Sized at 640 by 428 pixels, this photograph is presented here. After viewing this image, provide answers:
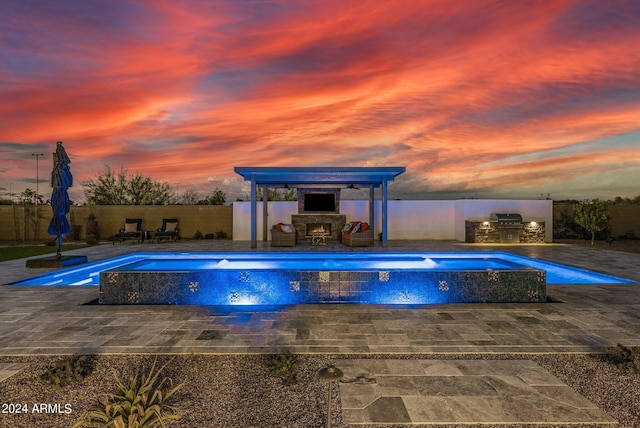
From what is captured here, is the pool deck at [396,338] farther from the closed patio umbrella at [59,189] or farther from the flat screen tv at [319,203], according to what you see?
the flat screen tv at [319,203]

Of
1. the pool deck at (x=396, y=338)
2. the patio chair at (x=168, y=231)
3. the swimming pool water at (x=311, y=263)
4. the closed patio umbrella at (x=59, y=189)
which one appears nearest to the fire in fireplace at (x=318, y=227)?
the swimming pool water at (x=311, y=263)

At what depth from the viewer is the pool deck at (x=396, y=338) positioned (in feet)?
8.31

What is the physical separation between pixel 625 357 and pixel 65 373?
519 centimetres

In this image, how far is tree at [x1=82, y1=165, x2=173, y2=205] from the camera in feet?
76.4

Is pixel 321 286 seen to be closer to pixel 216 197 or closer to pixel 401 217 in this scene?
pixel 401 217

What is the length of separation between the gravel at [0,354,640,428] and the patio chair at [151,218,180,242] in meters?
12.6

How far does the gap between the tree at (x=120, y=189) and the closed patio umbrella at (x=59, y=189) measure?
645 inches

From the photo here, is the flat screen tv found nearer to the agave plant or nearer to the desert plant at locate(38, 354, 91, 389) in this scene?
the desert plant at locate(38, 354, 91, 389)

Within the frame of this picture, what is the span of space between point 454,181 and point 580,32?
11981 millimetres

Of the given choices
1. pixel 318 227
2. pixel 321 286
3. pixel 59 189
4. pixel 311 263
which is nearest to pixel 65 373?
pixel 321 286

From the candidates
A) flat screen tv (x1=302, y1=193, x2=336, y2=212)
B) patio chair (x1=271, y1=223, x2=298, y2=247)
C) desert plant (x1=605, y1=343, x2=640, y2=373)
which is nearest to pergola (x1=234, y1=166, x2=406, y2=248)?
patio chair (x1=271, y1=223, x2=298, y2=247)

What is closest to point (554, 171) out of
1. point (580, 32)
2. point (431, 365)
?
point (580, 32)

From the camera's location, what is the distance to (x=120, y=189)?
77.8ft

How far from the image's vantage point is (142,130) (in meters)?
15.4
